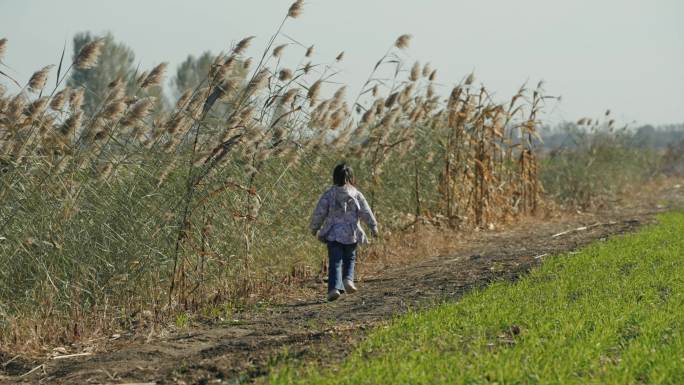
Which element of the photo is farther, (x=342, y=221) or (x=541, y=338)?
(x=342, y=221)

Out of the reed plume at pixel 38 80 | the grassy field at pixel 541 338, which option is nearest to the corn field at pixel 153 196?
the reed plume at pixel 38 80

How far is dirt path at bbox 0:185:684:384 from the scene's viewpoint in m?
6.46

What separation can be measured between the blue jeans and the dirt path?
240mm

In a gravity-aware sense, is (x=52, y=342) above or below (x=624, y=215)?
below

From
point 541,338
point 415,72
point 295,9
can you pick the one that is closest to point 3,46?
point 295,9

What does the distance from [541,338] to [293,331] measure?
207 cm

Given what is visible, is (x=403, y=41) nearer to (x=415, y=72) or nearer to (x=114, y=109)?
(x=415, y=72)

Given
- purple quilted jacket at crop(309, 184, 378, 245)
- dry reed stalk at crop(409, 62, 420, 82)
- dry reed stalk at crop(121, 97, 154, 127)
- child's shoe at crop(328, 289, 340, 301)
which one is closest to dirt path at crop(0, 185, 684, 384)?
child's shoe at crop(328, 289, 340, 301)

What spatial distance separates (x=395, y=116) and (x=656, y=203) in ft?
41.0

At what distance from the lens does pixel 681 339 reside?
21.9ft

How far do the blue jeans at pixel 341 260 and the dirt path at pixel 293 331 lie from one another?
9.5 inches

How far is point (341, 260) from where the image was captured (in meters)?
10.0

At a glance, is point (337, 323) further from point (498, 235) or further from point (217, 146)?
point (498, 235)

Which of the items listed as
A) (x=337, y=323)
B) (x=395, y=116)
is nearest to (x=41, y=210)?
(x=337, y=323)
